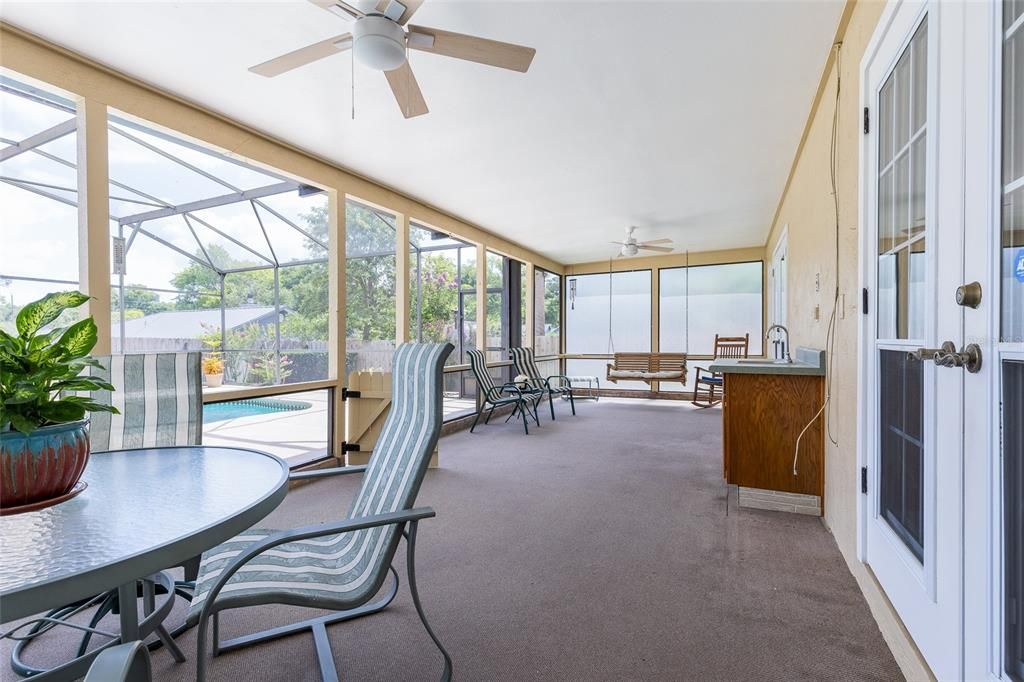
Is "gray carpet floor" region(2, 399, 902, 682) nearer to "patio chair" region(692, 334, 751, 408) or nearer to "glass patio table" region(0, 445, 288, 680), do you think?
"glass patio table" region(0, 445, 288, 680)

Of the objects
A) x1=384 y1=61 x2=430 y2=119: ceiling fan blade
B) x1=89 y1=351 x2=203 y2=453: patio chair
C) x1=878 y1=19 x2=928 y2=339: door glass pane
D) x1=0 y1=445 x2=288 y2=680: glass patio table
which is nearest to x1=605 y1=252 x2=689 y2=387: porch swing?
x1=878 y1=19 x2=928 y2=339: door glass pane

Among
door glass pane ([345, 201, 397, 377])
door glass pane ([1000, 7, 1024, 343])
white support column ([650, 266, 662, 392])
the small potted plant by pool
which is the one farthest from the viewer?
white support column ([650, 266, 662, 392])

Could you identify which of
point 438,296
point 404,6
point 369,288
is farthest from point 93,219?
point 438,296

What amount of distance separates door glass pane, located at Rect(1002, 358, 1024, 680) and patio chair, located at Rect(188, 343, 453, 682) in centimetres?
126

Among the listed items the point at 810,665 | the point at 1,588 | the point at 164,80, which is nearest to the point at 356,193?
the point at 164,80

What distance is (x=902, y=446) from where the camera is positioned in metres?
1.54

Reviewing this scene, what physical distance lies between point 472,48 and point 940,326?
1.90 m

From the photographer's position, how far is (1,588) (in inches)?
27.5

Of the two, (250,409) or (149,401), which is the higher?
(149,401)

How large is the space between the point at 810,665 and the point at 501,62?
8.24 ft

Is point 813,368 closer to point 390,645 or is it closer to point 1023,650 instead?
point 1023,650

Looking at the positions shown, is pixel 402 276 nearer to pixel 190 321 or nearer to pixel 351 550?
pixel 190 321

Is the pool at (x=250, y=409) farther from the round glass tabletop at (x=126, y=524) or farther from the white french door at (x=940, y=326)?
the white french door at (x=940, y=326)

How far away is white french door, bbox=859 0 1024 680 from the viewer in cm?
99
